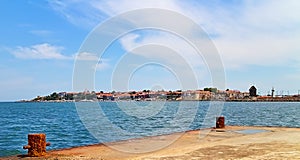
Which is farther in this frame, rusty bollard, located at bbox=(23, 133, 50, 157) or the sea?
the sea

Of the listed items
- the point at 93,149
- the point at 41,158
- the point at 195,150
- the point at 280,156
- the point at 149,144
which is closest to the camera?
the point at 280,156

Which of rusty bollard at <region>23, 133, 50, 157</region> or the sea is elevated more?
rusty bollard at <region>23, 133, 50, 157</region>

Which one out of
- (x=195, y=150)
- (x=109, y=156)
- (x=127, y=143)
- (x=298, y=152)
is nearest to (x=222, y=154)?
(x=195, y=150)

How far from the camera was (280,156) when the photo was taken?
10766 mm

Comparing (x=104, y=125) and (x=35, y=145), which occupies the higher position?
(x=35, y=145)

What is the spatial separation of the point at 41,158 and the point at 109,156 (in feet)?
7.39

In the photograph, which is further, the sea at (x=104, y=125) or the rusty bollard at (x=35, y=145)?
the sea at (x=104, y=125)

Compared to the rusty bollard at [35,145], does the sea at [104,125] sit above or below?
below

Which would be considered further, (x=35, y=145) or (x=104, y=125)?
(x=104, y=125)

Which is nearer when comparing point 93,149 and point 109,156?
point 109,156

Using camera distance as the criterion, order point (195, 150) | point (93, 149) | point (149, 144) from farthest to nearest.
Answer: point (149, 144), point (93, 149), point (195, 150)

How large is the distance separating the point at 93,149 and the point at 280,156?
22.2 ft

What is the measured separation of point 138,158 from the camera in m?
11.0

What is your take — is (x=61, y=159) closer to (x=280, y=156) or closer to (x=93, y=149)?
(x=93, y=149)
